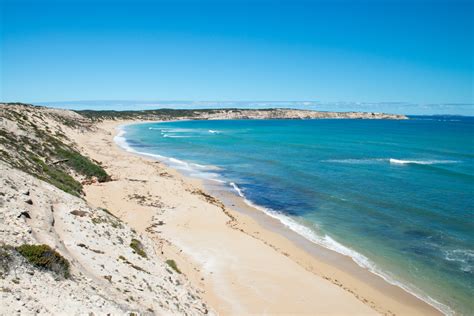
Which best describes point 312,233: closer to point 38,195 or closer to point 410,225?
point 410,225

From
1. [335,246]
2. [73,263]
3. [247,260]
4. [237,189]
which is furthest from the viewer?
[237,189]

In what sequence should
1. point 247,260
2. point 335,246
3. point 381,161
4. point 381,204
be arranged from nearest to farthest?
point 247,260 → point 335,246 → point 381,204 → point 381,161

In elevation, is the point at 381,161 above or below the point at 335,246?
above

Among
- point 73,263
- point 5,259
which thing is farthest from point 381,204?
point 5,259

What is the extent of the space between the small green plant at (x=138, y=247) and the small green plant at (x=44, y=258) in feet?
13.3

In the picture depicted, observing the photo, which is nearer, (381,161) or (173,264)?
(173,264)

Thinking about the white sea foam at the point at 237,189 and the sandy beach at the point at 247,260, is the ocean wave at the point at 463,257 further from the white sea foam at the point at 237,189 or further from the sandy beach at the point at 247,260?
the white sea foam at the point at 237,189

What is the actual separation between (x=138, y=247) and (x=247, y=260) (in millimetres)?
5105

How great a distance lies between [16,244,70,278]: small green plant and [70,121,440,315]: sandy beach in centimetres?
525

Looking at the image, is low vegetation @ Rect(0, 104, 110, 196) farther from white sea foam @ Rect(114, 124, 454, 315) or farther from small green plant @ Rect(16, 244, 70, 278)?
small green plant @ Rect(16, 244, 70, 278)

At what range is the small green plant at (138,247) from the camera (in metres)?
13.8

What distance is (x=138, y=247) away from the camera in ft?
47.2

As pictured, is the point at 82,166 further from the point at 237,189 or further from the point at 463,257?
the point at 463,257

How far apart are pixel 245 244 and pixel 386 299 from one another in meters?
7.07
